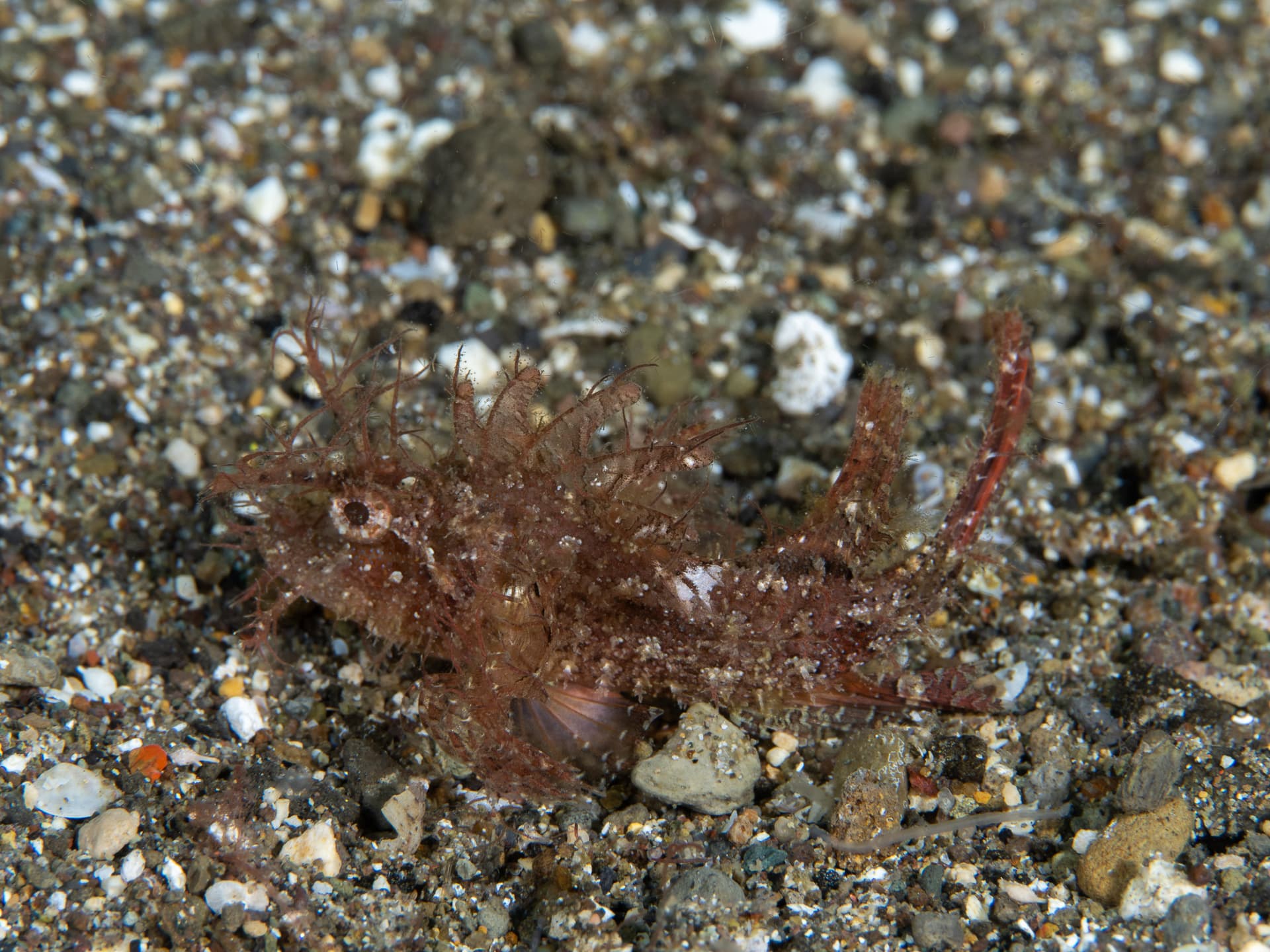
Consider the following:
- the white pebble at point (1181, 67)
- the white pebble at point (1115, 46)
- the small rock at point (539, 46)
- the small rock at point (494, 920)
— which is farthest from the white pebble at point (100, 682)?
the white pebble at point (1181, 67)

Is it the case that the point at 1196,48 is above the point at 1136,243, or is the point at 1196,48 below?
above

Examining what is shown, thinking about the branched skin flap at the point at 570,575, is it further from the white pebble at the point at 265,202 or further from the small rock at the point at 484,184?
the white pebble at the point at 265,202

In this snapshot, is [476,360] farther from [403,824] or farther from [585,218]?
[403,824]

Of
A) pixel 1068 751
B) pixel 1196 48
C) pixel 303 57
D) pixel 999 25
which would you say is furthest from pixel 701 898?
pixel 1196 48

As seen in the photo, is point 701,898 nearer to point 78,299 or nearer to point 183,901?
point 183,901

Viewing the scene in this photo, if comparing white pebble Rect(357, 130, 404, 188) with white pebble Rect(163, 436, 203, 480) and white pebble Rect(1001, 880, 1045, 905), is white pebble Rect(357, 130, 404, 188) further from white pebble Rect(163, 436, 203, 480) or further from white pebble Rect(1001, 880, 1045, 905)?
white pebble Rect(1001, 880, 1045, 905)

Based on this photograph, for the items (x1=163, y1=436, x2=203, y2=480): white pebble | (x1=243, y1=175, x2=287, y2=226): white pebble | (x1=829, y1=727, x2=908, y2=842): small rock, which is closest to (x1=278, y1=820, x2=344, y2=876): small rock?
(x1=829, y1=727, x2=908, y2=842): small rock
